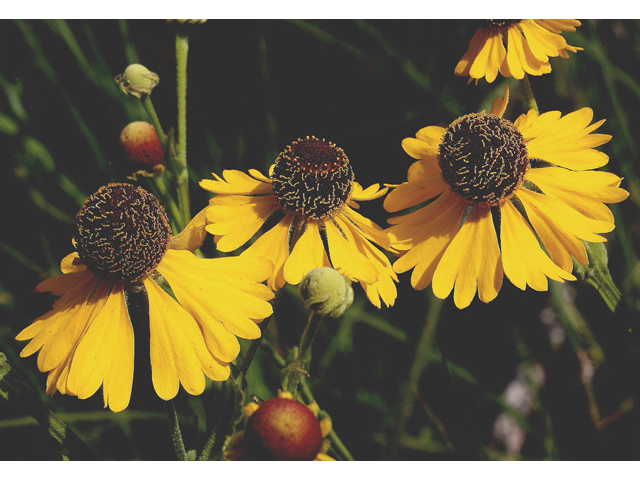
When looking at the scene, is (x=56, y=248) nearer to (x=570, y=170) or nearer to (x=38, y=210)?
(x=38, y=210)

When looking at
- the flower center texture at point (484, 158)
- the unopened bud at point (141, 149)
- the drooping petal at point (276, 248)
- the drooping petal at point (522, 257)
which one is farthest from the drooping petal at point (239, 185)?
the drooping petal at point (522, 257)

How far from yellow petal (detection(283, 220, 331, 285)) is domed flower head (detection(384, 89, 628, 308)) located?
176 millimetres

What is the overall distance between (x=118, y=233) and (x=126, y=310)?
6.7 inches

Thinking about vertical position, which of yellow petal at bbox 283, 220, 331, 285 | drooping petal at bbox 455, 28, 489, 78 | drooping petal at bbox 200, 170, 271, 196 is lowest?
yellow petal at bbox 283, 220, 331, 285

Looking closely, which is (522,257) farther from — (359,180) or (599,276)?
(359,180)

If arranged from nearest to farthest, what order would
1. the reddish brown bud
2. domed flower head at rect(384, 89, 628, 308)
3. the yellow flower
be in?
the reddish brown bud → domed flower head at rect(384, 89, 628, 308) → the yellow flower

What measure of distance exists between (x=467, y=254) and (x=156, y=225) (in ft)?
2.23

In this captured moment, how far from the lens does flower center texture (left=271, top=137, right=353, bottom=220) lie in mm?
1169

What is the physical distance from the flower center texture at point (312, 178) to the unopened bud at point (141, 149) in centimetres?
36

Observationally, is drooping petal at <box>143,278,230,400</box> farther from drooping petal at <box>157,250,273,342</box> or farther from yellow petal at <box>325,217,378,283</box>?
yellow petal at <box>325,217,378,283</box>

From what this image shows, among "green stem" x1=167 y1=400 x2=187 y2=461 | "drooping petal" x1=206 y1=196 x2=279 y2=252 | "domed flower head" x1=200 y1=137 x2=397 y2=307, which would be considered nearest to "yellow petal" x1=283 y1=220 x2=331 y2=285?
"domed flower head" x1=200 y1=137 x2=397 y2=307

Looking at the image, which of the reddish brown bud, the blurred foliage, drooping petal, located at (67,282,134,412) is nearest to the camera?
the reddish brown bud

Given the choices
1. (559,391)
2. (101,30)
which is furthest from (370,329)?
(101,30)

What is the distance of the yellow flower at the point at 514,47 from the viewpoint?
52.0 inches
